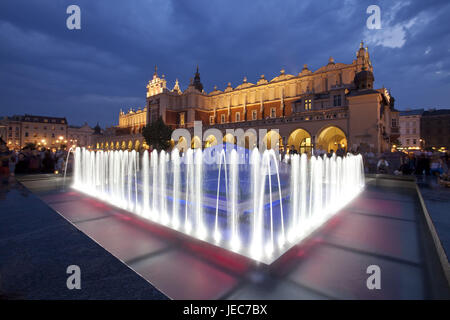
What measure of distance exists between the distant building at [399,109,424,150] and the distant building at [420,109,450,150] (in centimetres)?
134

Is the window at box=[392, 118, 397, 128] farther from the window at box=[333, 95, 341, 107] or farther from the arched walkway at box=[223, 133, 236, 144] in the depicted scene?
A: the arched walkway at box=[223, 133, 236, 144]

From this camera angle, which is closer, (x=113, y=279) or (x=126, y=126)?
(x=113, y=279)

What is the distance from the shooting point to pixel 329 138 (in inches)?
1158

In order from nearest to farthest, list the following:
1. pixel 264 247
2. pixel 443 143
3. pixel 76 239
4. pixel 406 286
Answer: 1. pixel 406 286
2. pixel 76 239
3. pixel 264 247
4. pixel 443 143

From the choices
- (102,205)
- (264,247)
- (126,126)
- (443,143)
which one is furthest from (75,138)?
(443,143)

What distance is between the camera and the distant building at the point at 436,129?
54469 millimetres

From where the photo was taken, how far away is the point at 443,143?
179ft

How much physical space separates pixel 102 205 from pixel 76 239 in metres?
3.65

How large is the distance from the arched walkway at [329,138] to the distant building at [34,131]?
240 ft

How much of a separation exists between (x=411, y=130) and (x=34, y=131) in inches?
4404

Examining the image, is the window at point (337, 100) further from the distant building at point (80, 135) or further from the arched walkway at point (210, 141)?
the distant building at point (80, 135)

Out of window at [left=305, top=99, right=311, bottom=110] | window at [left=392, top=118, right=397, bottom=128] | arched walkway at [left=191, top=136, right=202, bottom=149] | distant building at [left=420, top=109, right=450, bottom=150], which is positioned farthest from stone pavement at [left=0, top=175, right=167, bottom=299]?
distant building at [left=420, top=109, right=450, bottom=150]
